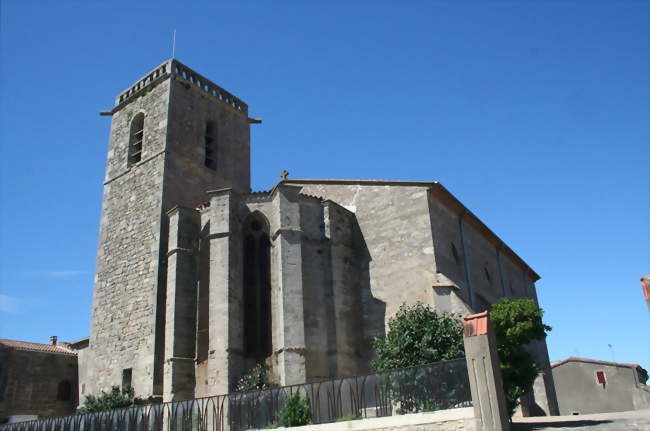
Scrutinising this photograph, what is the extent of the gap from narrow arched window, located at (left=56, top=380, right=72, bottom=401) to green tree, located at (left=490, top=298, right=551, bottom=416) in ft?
56.8

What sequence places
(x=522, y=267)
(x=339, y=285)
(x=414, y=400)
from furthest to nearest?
(x=522, y=267), (x=339, y=285), (x=414, y=400)

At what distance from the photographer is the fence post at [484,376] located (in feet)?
30.6

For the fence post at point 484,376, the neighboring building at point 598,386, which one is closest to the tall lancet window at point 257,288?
the fence post at point 484,376

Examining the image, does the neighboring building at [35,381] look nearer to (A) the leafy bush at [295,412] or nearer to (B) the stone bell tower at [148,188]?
(B) the stone bell tower at [148,188]

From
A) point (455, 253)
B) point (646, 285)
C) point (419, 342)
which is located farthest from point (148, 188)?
point (646, 285)

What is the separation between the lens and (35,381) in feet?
72.6

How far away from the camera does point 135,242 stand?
21141 mm

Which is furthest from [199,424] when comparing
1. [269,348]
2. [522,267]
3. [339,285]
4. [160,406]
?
[522,267]

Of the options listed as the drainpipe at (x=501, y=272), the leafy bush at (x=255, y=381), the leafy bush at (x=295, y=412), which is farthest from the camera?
the drainpipe at (x=501, y=272)

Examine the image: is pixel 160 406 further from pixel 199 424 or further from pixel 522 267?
pixel 522 267

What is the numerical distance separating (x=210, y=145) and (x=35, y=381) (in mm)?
11322

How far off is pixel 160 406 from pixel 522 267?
2123 centimetres

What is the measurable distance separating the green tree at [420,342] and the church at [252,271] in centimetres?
190

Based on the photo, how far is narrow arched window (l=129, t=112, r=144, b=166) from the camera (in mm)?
23761
